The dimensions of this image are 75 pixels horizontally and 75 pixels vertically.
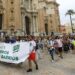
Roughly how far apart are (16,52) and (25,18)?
3740 cm

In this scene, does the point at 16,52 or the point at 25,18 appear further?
the point at 25,18

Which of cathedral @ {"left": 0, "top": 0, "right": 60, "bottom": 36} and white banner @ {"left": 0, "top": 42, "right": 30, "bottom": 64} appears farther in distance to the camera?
cathedral @ {"left": 0, "top": 0, "right": 60, "bottom": 36}

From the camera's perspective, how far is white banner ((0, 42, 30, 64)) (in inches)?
541

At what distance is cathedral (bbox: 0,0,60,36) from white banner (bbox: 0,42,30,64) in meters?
21.2

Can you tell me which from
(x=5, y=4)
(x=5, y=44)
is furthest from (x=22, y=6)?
(x=5, y=44)

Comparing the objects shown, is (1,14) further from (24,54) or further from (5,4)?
(24,54)

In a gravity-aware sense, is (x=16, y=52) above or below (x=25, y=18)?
below

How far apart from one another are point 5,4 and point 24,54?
3116cm

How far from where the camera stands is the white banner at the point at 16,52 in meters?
13.7

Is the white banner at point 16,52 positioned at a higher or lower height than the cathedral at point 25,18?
lower

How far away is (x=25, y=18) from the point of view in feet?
167

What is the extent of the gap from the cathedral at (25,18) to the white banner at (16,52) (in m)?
21.2

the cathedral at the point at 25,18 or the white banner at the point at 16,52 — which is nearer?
the white banner at the point at 16,52

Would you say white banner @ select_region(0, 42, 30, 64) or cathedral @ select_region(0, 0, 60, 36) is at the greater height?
cathedral @ select_region(0, 0, 60, 36)
